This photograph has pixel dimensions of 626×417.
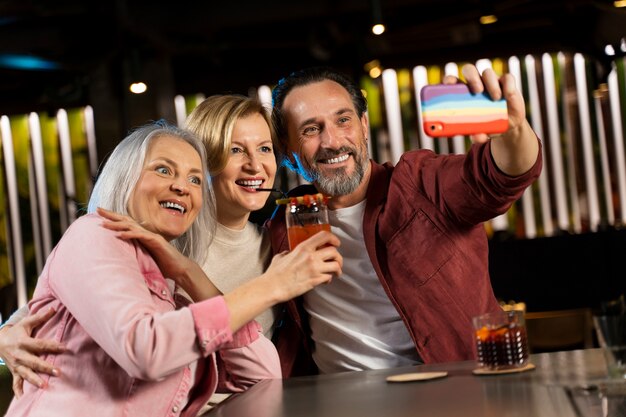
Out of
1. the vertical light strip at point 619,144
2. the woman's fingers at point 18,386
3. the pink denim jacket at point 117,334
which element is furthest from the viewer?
the vertical light strip at point 619,144

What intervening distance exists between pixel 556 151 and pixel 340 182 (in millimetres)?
6011

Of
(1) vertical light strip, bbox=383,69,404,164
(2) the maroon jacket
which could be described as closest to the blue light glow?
(1) vertical light strip, bbox=383,69,404,164

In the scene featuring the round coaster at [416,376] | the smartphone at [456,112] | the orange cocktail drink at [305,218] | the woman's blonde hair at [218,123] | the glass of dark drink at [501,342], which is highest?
the woman's blonde hair at [218,123]

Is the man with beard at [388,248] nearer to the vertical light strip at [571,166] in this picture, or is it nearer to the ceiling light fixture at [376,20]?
the ceiling light fixture at [376,20]

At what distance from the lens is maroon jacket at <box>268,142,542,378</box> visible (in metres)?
2.53

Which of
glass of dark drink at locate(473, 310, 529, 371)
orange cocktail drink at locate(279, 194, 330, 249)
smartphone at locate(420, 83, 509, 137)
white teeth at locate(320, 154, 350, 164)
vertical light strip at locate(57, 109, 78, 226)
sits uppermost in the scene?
vertical light strip at locate(57, 109, 78, 226)

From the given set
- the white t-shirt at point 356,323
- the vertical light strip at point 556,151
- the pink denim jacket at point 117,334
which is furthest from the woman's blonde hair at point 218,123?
the vertical light strip at point 556,151

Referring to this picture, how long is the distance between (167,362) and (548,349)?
14.4 feet

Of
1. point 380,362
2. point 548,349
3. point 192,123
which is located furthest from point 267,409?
point 548,349

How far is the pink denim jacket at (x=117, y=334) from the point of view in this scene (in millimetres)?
1688

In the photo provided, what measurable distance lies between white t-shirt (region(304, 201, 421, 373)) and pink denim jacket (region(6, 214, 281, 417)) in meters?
0.64

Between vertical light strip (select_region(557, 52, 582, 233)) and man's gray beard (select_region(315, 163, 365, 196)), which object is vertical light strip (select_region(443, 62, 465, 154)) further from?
man's gray beard (select_region(315, 163, 365, 196))

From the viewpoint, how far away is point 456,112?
1889 millimetres

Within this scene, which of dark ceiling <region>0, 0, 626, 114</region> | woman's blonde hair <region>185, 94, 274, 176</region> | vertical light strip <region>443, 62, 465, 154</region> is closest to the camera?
woman's blonde hair <region>185, 94, 274, 176</region>
